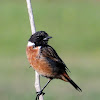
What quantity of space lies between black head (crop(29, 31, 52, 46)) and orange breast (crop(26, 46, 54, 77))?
0.09 meters

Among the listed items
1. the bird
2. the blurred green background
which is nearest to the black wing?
the bird

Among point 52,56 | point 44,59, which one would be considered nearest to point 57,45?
point 44,59

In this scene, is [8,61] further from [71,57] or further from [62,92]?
[62,92]

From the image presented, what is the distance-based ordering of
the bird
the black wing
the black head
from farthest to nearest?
the black wing < the bird < the black head

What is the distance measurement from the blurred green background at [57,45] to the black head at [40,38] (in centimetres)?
538

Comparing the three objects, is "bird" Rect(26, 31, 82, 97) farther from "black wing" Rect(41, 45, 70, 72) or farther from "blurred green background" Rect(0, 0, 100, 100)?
"blurred green background" Rect(0, 0, 100, 100)

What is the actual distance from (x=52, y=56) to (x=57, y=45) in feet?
49.8

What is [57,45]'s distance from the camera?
2303 cm

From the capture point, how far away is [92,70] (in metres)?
17.9

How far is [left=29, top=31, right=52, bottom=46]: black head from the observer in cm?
750

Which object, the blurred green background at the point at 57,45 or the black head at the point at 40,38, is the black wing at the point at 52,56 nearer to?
the black head at the point at 40,38

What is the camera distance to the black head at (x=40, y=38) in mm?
7503

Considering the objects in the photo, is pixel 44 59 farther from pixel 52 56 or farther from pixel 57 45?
pixel 57 45

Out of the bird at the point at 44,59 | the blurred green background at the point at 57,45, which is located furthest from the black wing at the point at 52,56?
the blurred green background at the point at 57,45
